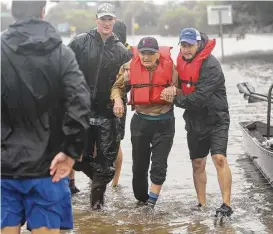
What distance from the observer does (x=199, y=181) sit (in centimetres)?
673

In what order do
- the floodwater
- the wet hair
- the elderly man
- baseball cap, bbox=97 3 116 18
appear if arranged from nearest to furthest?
the wet hair, the floodwater, the elderly man, baseball cap, bbox=97 3 116 18

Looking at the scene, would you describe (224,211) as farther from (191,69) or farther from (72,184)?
(72,184)

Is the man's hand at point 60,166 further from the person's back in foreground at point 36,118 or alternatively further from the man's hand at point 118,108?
the man's hand at point 118,108

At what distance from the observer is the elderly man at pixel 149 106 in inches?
251

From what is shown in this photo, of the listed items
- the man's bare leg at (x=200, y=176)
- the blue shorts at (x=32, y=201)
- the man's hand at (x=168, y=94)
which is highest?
the man's hand at (x=168, y=94)

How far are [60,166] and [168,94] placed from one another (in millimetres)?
2805

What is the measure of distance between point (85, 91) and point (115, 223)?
9.57ft

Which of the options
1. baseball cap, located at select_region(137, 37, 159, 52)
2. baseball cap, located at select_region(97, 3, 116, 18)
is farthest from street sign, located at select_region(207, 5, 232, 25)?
baseball cap, located at select_region(137, 37, 159, 52)

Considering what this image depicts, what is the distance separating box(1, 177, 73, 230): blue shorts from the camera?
364 centimetres

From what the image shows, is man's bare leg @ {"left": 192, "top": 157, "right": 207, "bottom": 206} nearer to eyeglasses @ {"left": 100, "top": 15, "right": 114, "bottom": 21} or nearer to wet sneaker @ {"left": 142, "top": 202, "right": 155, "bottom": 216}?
wet sneaker @ {"left": 142, "top": 202, "right": 155, "bottom": 216}

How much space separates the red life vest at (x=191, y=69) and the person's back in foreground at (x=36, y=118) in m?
2.78

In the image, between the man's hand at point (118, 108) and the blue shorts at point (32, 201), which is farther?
the man's hand at point (118, 108)

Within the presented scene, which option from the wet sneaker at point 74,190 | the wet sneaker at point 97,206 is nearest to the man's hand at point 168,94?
the wet sneaker at point 97,206

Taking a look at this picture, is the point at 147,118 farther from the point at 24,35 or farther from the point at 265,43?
the point at 265,43
